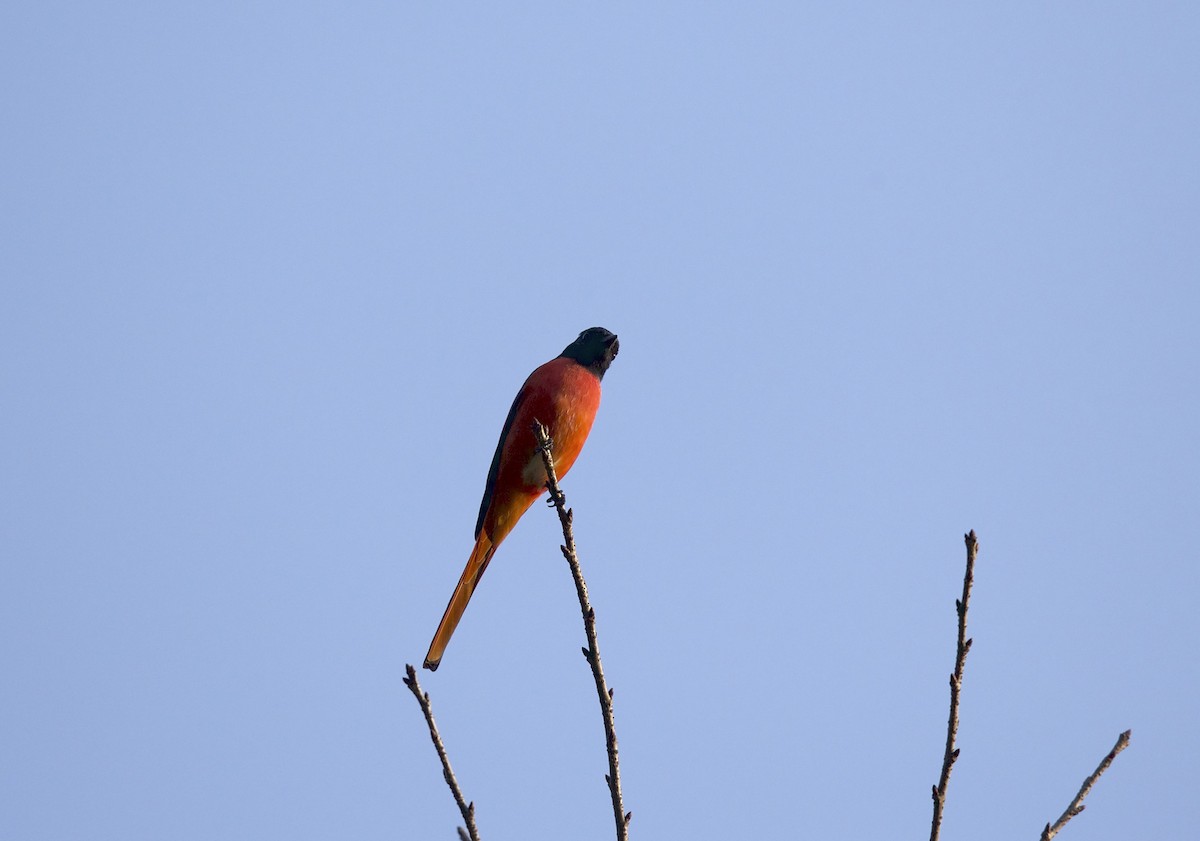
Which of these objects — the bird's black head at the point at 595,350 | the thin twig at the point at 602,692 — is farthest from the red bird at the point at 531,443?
the thin twig at the point at 602,692

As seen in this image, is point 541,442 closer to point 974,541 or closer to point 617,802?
point 617,802

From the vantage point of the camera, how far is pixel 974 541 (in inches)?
83.4

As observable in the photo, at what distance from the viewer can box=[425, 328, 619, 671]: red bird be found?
5777mm

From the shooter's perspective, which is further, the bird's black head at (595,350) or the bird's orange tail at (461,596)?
the bird's black head at (595,350)

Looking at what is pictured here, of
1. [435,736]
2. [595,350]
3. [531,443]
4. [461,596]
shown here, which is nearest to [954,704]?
[435,736]

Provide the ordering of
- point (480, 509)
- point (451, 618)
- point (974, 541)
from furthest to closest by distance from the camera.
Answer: point (480, 509) → point (451, 618) → point (974, 541)

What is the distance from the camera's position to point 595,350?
6516 millimetres

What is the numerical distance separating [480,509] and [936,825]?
414cm

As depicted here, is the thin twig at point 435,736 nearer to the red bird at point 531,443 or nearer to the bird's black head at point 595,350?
the red bird at point 531,443

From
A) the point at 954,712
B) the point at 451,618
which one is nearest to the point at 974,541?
the point at 954,712

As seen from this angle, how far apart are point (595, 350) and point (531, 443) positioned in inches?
38.1

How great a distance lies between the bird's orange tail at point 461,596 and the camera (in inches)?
181

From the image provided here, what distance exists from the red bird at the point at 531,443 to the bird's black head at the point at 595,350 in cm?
16

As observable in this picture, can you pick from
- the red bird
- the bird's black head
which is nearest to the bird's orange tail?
the red bird
